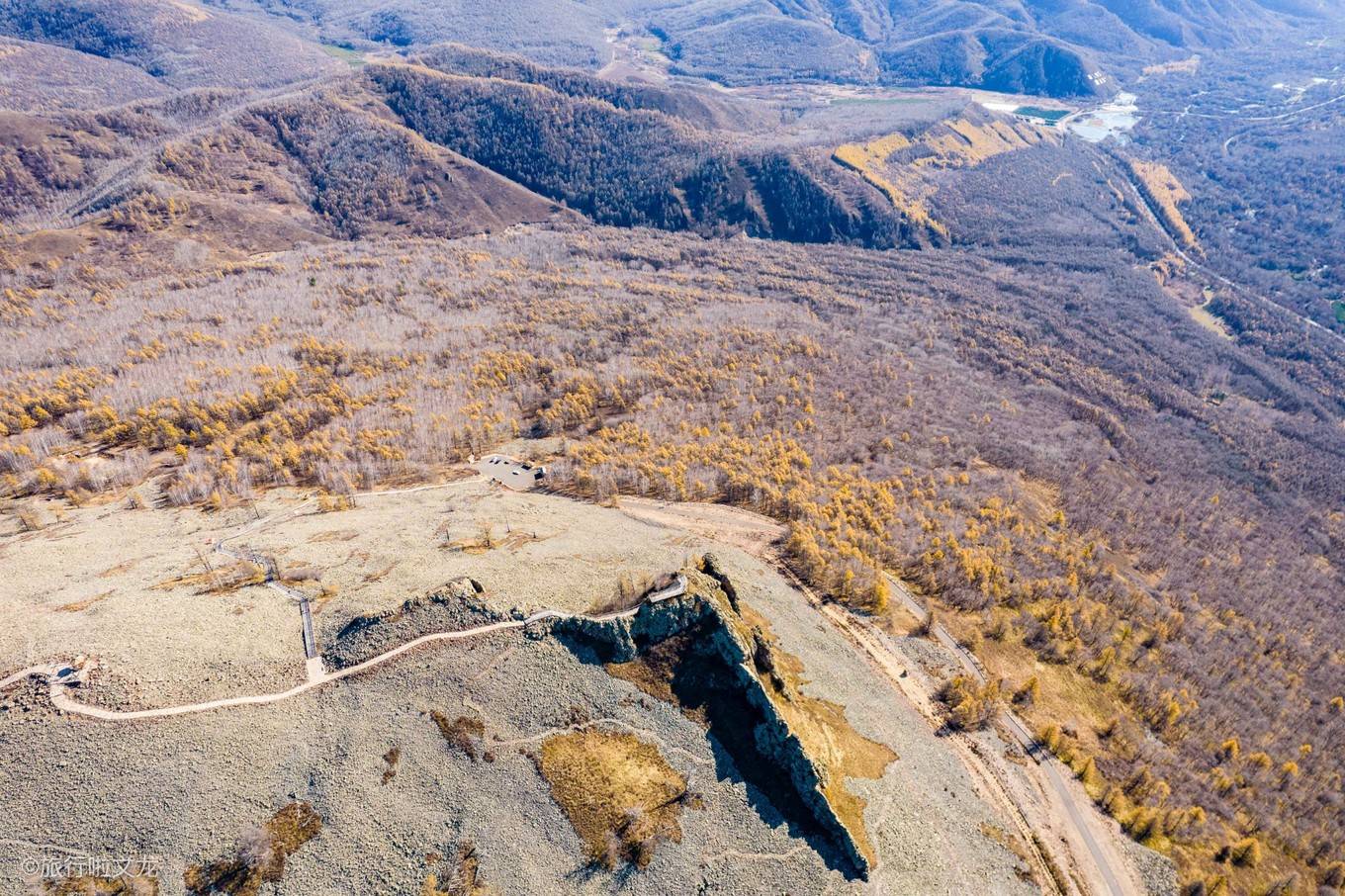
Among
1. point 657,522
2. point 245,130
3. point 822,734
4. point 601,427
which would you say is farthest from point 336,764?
point 245,130

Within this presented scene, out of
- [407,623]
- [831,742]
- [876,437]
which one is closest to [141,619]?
[407,623]

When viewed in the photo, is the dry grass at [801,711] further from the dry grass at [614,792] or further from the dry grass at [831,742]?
the dry grass at [614,792]

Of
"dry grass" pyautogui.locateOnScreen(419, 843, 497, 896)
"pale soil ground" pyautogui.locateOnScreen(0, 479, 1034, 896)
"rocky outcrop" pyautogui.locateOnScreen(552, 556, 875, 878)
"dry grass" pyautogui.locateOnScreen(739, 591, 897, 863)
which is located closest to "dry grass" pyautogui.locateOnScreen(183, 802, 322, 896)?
"pale soil ground" pyautogui.locateOnScreen(0, 479, 1034, 896)

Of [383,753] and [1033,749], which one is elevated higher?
[383,753]

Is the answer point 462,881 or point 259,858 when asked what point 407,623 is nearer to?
point 259,858

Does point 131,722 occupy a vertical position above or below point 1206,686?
above

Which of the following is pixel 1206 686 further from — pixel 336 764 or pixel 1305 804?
pixel 336 764
